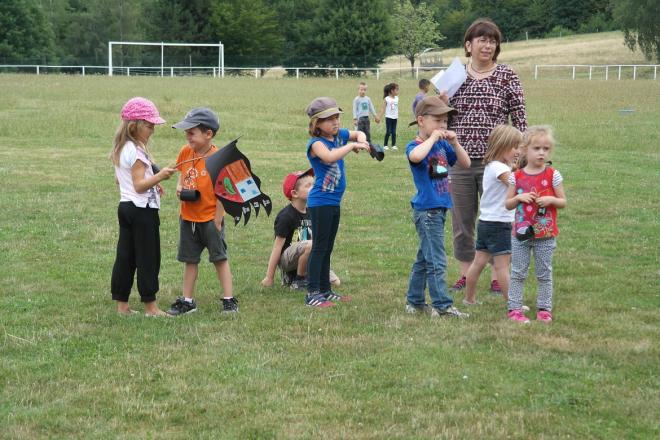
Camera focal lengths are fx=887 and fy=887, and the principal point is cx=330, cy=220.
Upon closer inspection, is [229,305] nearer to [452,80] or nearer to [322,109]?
[322,109]

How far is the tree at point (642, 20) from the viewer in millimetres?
64562

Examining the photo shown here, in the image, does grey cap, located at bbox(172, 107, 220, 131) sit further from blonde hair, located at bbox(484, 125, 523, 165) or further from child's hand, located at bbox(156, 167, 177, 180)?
blonde hair, located at bbox(484, 125, 523, 165)

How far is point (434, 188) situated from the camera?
22.7 feet

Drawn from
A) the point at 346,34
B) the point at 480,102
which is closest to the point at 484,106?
the point at 480,102

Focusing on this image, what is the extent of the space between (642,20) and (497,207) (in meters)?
63.7

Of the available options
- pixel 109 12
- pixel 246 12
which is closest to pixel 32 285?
pixel 246 12

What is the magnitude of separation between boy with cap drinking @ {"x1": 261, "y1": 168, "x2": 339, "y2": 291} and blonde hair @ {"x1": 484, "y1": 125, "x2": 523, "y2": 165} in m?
1.84

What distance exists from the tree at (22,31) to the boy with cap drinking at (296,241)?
83.8 metres

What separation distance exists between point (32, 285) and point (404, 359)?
13.6ft

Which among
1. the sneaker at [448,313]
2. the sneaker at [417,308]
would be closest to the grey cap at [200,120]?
the sneaker at [417,308]

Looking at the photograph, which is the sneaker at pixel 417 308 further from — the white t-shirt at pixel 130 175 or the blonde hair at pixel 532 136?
the white t-shirt at pixel 130 175

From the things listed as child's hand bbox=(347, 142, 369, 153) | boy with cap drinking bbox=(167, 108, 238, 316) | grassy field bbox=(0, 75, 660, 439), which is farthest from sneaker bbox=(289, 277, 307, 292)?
child's hand bbox=(347, 142, 369, 153)

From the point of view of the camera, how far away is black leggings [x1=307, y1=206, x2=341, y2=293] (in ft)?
24.4

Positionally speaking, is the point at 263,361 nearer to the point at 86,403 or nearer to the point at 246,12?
the point at 86,403
